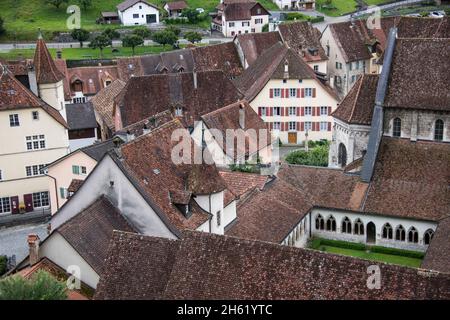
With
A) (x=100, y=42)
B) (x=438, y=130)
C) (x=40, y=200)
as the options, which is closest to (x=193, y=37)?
(x=100, y=42)

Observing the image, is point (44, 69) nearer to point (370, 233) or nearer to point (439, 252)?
point (370, 233)

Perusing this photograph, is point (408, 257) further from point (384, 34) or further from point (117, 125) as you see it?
point (384, 34)

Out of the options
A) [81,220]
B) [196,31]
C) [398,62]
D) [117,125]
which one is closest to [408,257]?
[398,62]

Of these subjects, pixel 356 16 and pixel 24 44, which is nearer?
pixel 24 44

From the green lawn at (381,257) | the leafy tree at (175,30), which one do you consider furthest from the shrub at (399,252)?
the leafy tree at (175,30)

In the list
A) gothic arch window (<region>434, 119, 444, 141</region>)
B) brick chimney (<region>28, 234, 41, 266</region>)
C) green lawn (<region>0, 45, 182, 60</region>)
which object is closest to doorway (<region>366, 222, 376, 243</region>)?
gothic arch window (<region>434, 119, 444, 141</region>)

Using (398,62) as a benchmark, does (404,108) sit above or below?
below
